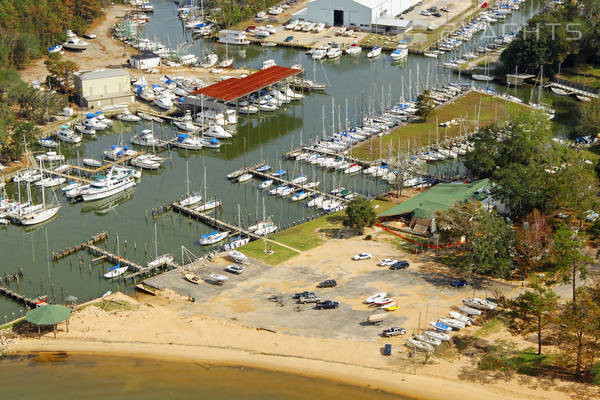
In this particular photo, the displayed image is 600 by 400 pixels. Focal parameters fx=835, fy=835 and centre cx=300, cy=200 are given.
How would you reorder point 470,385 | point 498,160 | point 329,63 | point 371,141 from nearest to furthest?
point 470,385 < point 498,160 < point 371,141 < point 329,63

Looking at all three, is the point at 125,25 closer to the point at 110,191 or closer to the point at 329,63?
the point at 329,63

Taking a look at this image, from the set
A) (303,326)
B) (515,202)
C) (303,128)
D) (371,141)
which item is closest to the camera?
(303,326)

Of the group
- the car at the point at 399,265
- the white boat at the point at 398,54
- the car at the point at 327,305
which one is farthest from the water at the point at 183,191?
the car at the point at 327,305

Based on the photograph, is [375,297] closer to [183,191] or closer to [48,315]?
[48,315]

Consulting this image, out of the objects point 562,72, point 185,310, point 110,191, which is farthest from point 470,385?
point 562,72

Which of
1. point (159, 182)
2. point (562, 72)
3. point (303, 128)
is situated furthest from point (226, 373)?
point (562, 72)

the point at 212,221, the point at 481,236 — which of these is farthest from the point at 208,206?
the point at 481,236

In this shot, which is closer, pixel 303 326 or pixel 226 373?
pixel 226 373

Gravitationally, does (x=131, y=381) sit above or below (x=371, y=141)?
below
